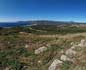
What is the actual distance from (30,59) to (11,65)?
3336 mm

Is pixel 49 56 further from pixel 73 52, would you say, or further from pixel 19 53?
pixel 19 53

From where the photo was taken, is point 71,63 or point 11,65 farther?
point 11,65

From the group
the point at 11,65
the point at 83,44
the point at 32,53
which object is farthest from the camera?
the point at 32,53

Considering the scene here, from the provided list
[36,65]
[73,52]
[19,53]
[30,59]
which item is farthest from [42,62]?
[19,53]

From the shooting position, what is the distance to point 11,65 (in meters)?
18.1

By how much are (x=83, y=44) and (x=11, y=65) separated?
8.98 m

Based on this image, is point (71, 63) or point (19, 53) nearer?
point (71, 63)

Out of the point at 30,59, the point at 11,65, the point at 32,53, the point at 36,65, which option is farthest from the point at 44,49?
the point at 11,65

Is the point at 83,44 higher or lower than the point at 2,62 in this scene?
higher

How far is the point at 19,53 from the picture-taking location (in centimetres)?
2350

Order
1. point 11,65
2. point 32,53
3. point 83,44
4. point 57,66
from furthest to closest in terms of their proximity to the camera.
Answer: point 32,53 → point 83,44 → point 11,65 → point 57,66

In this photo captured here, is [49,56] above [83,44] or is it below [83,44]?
below

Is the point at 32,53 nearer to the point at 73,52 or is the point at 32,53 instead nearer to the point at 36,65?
the point at 36,65

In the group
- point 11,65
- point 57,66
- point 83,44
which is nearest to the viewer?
point 57,66
